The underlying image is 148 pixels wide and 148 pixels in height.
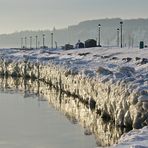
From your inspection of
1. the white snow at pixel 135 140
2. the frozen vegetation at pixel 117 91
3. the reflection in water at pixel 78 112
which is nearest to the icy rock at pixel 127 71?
the frozen vegetation at pixel 117 91

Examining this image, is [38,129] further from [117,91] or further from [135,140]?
[135,140]

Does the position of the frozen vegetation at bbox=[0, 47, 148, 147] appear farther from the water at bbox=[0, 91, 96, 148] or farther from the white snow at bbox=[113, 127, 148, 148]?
the water at bbox=[0, 91, 96, 148]

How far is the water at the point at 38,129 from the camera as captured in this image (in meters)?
23.2

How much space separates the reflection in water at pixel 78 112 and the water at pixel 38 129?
49cm

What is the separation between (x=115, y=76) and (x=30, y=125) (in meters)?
5.75

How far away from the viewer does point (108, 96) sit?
94.1 ft

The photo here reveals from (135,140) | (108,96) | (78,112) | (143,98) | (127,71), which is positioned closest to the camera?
(135,140)

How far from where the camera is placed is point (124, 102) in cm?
2525

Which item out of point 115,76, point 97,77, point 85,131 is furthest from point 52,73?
point 85,131

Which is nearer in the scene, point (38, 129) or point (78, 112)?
point (38, 129)

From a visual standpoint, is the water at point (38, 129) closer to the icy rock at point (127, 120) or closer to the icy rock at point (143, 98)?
the icy rock at point (127, 120)

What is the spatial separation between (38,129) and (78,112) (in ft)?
21.9

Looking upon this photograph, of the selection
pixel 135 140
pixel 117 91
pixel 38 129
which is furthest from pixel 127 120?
pixel 135 140

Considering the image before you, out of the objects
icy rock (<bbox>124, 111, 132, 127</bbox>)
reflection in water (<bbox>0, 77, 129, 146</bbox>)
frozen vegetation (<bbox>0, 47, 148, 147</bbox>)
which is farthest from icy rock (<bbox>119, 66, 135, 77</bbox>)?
icy rock (<bbox>124, 111, 132, 127</bbox>)
